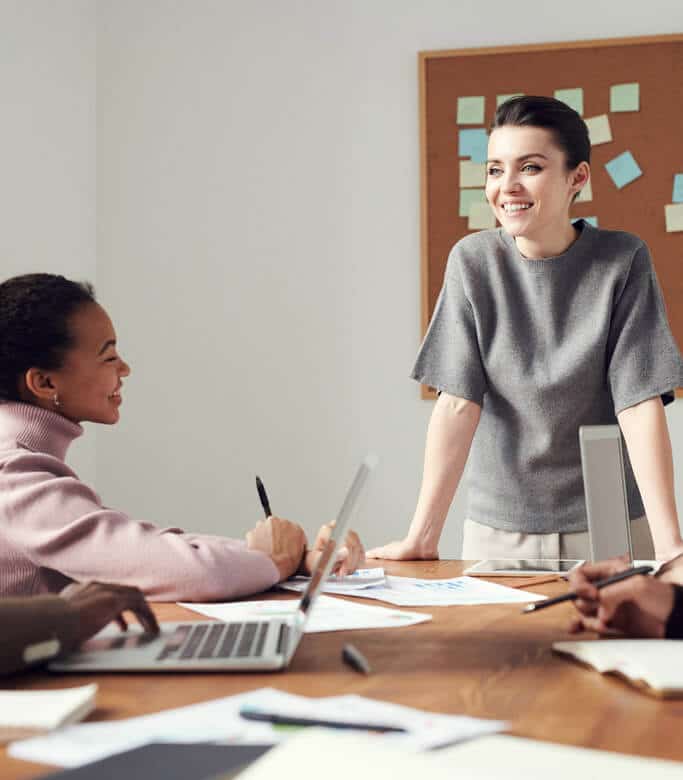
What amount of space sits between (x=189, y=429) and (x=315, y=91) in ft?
3.88

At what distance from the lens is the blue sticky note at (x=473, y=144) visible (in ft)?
10.5

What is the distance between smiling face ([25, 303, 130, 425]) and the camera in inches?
56.9

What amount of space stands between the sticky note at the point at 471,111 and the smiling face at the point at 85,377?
1967 mm

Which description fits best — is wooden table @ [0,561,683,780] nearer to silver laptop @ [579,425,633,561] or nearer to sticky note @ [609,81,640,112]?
silver laptop @ [579,425,633,561]

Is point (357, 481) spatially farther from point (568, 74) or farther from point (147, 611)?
point (568, 74)

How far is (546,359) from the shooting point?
187 cm

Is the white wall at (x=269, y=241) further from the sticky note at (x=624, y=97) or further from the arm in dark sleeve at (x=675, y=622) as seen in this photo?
the arm in dark sleeve at (x=675, y=622)

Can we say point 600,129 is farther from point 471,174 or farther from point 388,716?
point 388,716

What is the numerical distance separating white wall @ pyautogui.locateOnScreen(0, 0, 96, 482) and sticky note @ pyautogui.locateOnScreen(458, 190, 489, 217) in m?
1.24

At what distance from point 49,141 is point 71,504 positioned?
2210 millimetres

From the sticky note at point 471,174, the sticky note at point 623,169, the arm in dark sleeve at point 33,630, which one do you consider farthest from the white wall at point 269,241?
the arm in dark sleeve at point 33,630

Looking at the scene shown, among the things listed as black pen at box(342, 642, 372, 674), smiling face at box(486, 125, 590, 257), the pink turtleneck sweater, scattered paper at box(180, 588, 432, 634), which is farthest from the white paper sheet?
smiling face at box(486, 125, 590, 257)

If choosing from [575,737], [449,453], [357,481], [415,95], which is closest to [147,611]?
[357,481]

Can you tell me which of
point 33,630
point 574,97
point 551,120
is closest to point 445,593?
point 33,630
